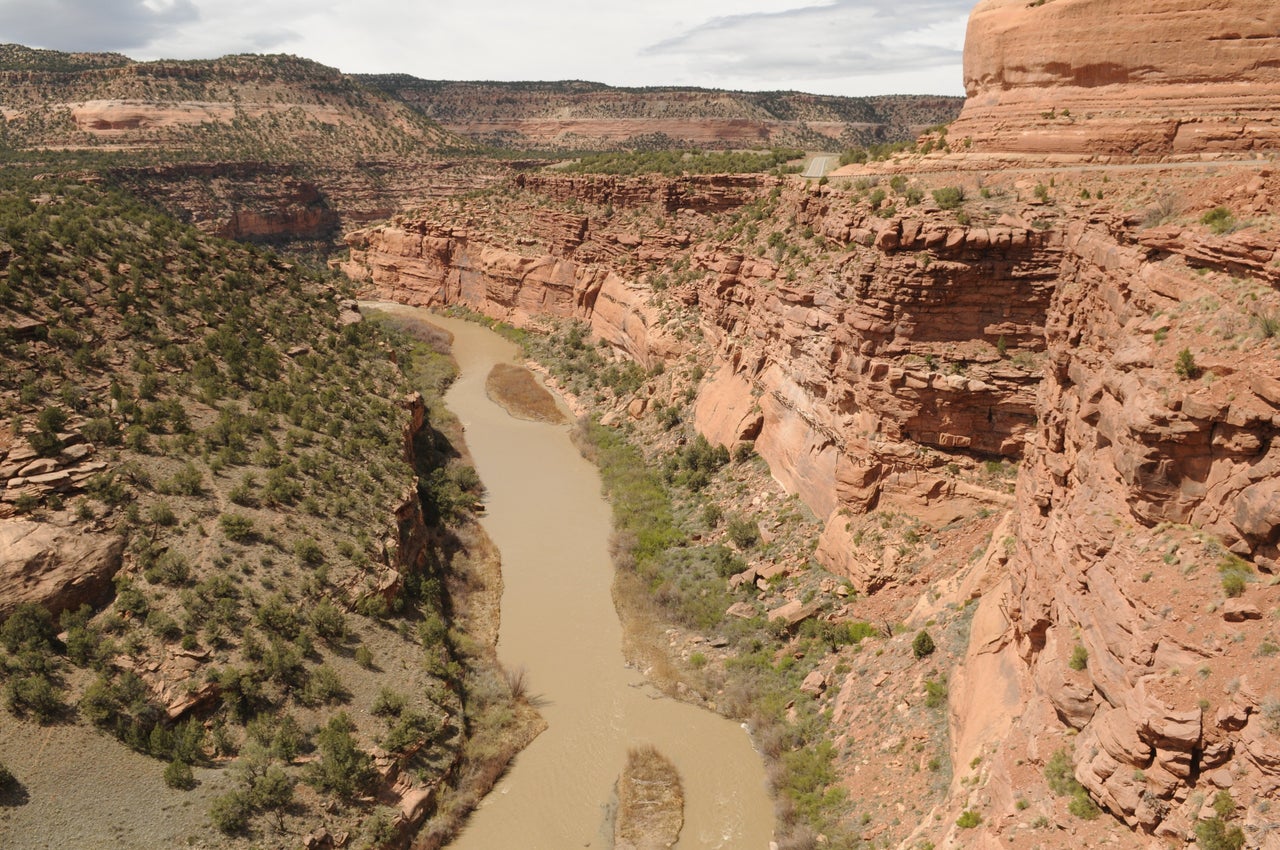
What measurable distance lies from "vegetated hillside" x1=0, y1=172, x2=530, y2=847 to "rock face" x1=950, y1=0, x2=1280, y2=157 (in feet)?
67.6

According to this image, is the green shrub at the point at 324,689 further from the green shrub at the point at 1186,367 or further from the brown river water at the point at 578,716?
the green shrub at the point at 1186,367

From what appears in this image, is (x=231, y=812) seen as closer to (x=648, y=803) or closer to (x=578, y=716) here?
(x=578, y=716)

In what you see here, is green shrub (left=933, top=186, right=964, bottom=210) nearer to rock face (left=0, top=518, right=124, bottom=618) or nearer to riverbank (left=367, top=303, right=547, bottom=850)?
riverbank (left=367, top=303, right=547, bottom=850)

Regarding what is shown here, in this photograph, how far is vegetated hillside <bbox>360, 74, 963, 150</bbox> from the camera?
108 meters

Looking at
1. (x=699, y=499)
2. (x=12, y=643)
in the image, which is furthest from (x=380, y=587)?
(x=699, y=499)

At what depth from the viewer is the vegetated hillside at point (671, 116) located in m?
108

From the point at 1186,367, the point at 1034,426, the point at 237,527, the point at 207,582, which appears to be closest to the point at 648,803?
the point at 207,582

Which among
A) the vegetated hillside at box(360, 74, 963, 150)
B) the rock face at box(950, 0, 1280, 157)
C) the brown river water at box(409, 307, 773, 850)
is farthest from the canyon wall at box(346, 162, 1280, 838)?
the vegetated hillside at box(360, 74, 963, 150)

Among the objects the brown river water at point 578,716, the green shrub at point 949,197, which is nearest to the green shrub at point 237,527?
the brown river water at point 578,716

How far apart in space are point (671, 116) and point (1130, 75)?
103m

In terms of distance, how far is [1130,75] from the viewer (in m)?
19.5

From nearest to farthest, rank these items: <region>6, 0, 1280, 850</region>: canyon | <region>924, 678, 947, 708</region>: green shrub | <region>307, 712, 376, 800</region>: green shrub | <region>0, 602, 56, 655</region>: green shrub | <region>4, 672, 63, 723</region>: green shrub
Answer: <region>6, 0, 1280, 850</region>: canyon → <region>4, 672, 63, 723</region>: green shrub → <region>924, 678, 947, 708</region>: green shrub → <region>0, 602, 56, 655</region>: green shrub → <region>307, 712, 376, 800</region>: green shrub

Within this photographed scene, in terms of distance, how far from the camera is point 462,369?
50.9m

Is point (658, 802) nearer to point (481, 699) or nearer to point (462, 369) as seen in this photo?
point (481, 699)
